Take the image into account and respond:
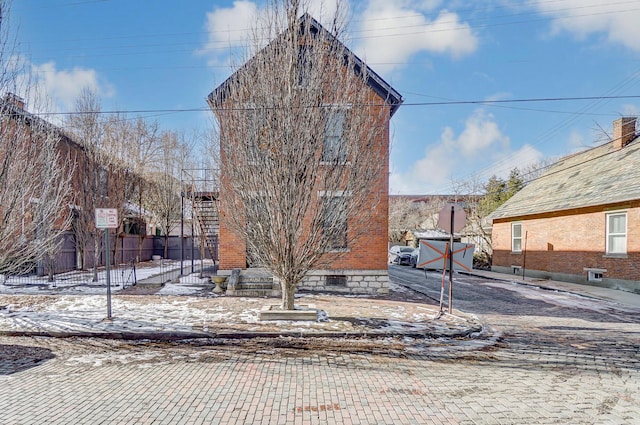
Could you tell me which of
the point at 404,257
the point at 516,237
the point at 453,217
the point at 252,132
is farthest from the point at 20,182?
the point at 404,257

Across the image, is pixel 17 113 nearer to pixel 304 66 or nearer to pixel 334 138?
pixel 304 66

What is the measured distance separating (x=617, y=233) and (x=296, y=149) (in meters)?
14.4

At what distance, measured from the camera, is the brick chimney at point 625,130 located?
55.1 feet

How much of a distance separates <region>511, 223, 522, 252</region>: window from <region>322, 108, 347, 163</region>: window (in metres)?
16.7

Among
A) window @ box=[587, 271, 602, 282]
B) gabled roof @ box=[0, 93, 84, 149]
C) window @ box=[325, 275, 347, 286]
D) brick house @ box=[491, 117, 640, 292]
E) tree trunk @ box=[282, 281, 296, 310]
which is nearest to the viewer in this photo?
gabled roof @ box=[0, 93, 84, 149]

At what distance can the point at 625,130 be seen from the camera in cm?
1686

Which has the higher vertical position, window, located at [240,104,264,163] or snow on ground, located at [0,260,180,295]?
window, located at [240,104,264,163]

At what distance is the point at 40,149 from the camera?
27.9 feet

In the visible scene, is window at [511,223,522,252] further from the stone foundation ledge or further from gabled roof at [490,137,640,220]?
the stone foundation ledge

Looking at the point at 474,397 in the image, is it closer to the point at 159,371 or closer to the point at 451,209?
the point at 159,371

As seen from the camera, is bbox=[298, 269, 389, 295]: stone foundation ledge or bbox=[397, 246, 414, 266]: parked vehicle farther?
bbox=[397, 246, 414, 266]: parked vehicle

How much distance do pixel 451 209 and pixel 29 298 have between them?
1257 centimetres

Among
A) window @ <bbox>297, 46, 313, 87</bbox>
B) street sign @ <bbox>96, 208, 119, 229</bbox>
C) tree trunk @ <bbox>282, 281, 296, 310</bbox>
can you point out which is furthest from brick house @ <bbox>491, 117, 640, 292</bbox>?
street sign @ <bbox>96, 208, 119, 229</bbox>

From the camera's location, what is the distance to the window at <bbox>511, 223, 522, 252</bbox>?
1977cm
